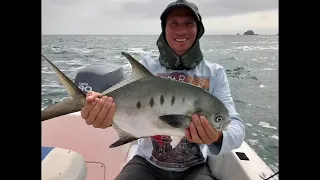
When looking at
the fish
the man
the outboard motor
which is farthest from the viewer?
the outboard motor

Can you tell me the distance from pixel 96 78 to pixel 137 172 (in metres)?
1.88

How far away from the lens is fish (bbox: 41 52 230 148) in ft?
4.31

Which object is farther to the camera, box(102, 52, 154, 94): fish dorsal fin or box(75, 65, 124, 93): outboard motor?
box(75, 65, 124, 93): outboard motor

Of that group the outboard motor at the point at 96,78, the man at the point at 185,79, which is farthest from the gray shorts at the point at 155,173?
the outboard motor at the point at 96,78

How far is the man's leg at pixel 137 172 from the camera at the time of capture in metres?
1.76

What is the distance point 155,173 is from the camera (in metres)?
1.82

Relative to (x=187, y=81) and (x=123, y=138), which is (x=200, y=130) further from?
(x=187, y=81)

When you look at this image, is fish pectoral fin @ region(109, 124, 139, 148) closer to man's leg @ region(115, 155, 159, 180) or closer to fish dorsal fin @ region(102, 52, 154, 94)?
fish dorsal fin @ region(102, 52, 154, 94)

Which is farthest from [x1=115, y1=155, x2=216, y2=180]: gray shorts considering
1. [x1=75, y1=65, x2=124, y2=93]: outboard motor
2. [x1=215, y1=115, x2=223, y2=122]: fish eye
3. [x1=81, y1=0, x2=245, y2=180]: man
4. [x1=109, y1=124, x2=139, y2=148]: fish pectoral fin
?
[x1=75, y1=65, x2=124, y2=93]: outboard motor

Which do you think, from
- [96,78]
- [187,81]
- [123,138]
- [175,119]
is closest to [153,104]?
[175,119]
